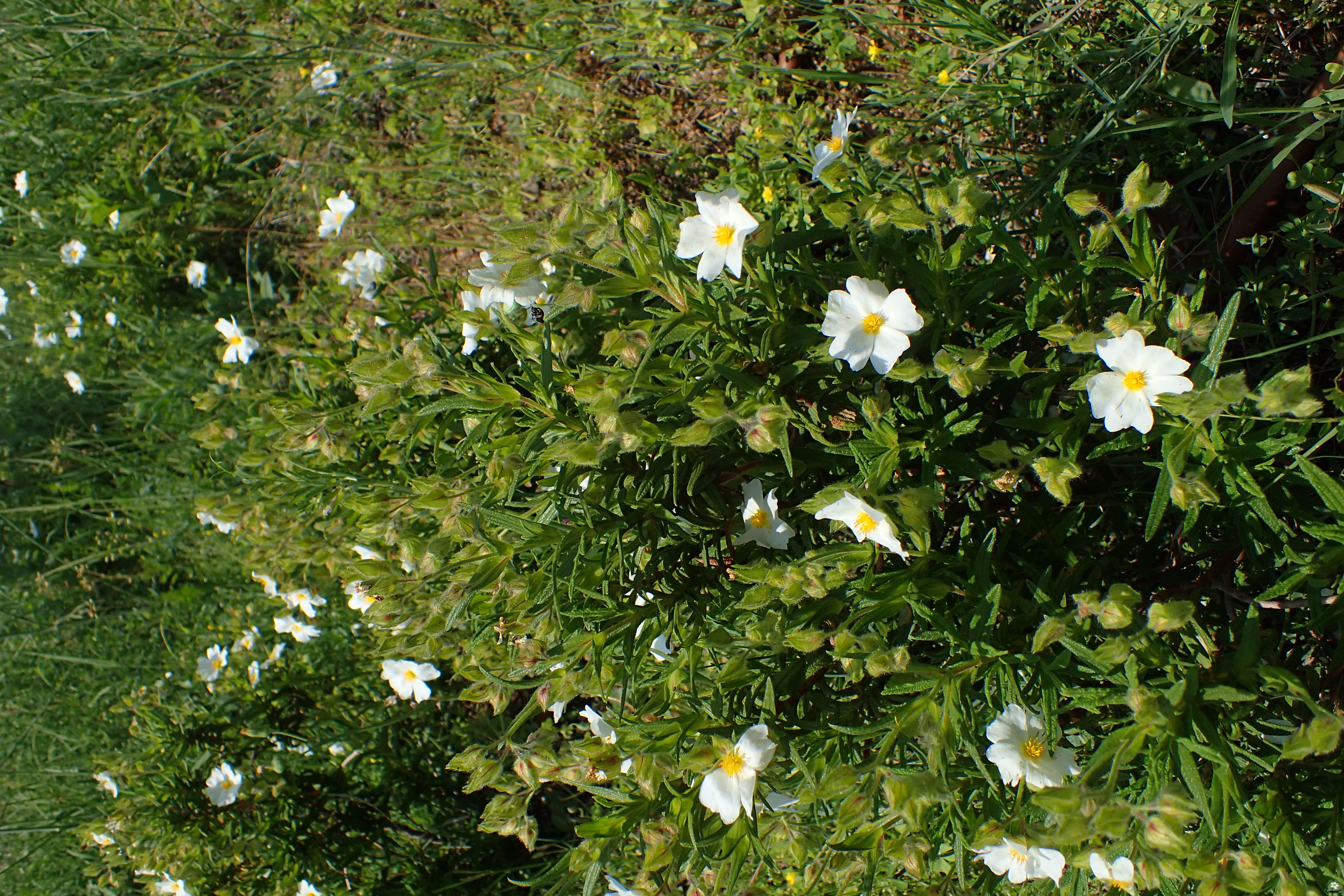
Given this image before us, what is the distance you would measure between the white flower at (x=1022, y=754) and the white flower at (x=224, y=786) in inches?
112

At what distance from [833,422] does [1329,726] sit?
3.76ft

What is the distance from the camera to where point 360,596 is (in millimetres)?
2811

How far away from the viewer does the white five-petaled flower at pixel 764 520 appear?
83.5 inches

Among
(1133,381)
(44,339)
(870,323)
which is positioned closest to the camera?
(1133,381)

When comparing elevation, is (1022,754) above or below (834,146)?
below

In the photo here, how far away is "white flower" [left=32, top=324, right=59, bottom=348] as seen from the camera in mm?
4980

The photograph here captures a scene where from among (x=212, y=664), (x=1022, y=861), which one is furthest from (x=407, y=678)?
(x=1022, y=861)

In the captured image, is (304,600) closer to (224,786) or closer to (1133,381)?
(224,786)

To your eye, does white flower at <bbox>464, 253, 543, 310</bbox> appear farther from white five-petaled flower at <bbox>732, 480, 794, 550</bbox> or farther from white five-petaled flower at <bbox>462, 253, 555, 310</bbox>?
white five-petaled flower at <bbox>732, 480, 794, 550</bbox>

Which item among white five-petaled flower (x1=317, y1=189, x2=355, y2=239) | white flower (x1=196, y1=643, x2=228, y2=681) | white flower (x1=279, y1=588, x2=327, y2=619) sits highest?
white five-petaled flower (x1=317, y1=189, x2=355, y2=239)

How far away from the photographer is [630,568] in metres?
2.20

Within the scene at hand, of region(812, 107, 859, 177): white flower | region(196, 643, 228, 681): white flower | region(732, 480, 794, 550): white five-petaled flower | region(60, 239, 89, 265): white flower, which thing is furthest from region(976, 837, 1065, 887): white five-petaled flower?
region(60, 239, 89, 265): white flower

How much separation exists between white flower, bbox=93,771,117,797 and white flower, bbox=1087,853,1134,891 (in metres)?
3.53

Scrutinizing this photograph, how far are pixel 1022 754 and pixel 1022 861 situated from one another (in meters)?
0.22
